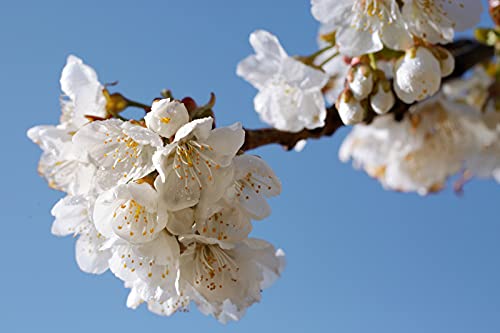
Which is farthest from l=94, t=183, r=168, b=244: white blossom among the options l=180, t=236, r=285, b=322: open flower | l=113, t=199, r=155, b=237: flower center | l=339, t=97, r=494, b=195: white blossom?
l=339, t=97, r=494, b=195: white blossom

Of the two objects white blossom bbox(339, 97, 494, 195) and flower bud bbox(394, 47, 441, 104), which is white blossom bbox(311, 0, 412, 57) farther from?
white blossom bbox(339, 97, 494, 195)

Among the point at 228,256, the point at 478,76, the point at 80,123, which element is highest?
the point at 80,123

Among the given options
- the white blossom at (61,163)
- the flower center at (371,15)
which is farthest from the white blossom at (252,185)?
the flower center at (371,15)

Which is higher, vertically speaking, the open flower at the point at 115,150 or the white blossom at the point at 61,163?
the open flower at the point at 115,150

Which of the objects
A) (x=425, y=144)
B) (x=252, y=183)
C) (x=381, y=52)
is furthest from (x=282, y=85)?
(x=425, y=144)

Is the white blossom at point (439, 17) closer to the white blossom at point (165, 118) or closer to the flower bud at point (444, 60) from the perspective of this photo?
the flower bud at point (444, 60)

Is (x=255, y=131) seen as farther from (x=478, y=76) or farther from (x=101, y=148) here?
(x=478, y=76)

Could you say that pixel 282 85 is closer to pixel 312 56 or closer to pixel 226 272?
pixel 312 56

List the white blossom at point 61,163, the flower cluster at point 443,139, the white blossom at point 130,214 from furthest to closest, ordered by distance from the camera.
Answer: the flower cluster at point 443,139 → the white blossom at point 61,163 → the white blossom at point 130,214

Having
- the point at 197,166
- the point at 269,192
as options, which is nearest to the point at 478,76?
the point at 269,192
